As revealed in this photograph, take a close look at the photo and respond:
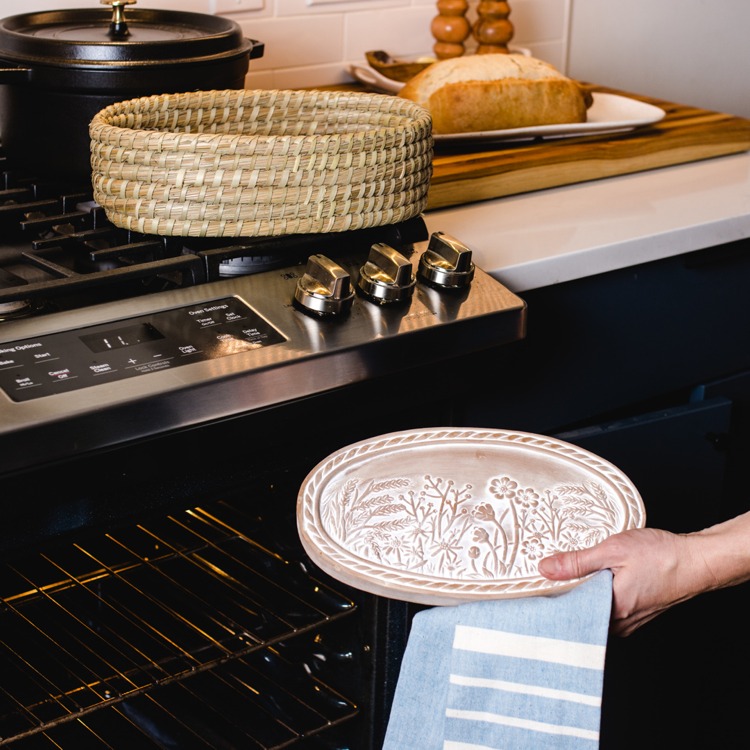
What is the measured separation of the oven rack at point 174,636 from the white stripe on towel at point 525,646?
35 cm

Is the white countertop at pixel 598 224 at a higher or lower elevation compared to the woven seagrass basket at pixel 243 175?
lower

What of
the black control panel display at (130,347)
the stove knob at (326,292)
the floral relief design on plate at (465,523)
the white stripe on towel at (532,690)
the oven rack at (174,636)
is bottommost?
the oven rack at (174,636)

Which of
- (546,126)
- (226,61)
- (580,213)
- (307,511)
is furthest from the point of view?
(546,126)

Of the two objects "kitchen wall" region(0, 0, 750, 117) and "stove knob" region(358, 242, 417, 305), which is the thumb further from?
"kitchen wall" region(0, 0, 750, 117)

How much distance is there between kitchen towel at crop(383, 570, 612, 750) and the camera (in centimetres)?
76

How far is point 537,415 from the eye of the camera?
52.9 inches

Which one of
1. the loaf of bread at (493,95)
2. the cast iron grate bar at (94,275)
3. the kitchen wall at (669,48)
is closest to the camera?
the cast iron grate bar at (94,275)

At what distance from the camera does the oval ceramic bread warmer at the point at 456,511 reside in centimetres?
75

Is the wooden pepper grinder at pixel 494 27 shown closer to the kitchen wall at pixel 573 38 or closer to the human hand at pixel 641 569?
the kitchen wall at pixel 573 38

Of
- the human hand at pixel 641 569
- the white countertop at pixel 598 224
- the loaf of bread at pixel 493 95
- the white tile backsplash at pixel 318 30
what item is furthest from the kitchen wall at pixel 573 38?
the human hand at pixel 641 569

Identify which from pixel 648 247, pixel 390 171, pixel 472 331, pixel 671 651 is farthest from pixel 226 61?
pixel 671 651

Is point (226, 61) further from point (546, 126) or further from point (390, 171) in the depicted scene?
point (546, 126)

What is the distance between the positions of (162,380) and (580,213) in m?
0.73

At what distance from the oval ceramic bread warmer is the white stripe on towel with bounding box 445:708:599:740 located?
4.2 inches
